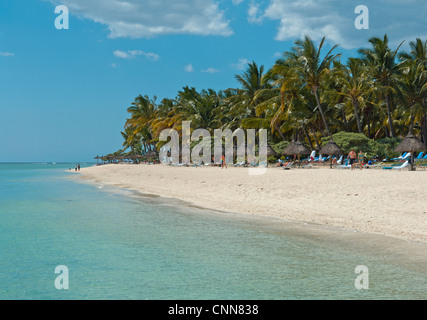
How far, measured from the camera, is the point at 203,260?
7684 millimetres

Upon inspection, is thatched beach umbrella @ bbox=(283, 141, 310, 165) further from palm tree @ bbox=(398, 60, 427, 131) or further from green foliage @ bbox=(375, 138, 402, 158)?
palm tree @ bbox=(398, 60, 427, 131)

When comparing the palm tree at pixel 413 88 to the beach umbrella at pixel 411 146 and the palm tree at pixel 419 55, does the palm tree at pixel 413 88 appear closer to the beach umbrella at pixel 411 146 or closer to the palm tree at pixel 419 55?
the palm tree at pixel 419 55

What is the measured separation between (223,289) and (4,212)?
44.6 ft

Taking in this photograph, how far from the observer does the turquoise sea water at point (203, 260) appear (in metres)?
5.94

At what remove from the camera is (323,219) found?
35.8 feet

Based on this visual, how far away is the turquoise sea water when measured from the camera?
594 centimetres

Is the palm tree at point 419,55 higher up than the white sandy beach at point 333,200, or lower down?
higher up

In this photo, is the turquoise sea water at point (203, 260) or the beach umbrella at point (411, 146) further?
the beach umbrella at point (411, 146)

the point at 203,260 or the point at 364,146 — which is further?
the point at 364,146

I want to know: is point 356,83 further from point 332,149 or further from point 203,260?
point 203,260

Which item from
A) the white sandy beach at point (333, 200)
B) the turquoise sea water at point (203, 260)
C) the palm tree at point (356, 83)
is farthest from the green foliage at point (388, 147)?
the turquoise sea water at point (203, 260)

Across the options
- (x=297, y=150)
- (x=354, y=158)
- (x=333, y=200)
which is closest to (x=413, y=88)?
(x=354, y=158)

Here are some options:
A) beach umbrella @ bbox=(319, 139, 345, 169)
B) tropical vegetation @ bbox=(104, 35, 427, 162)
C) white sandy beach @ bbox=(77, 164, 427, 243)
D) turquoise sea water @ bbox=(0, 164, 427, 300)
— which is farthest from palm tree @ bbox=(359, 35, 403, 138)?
turquoise sea water @ bbox=(0, 164, 427, 300)
